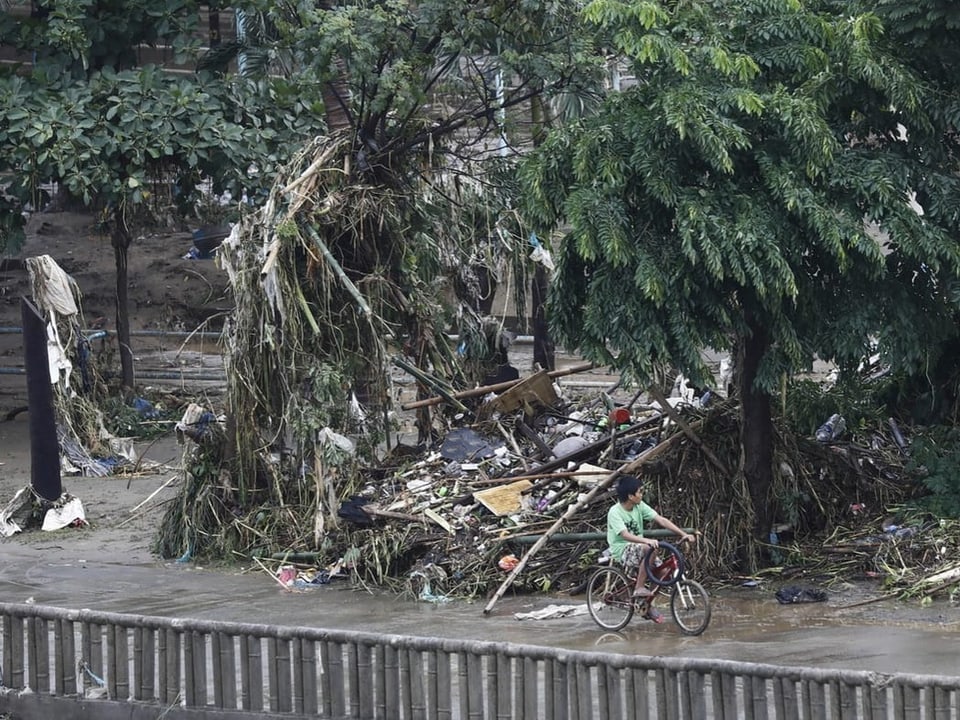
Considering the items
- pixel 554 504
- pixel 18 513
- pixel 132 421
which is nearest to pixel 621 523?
pixel 554 504

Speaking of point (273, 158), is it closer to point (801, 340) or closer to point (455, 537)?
point (455, 537)

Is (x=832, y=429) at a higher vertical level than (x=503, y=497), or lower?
higher

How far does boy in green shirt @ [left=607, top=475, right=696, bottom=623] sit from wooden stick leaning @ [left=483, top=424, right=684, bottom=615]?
108 cm

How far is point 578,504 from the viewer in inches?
507

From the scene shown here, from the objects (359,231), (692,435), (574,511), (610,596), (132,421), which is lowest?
(610,596)

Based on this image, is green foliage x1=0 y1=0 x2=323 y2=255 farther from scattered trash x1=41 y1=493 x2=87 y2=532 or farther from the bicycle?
the bicycle

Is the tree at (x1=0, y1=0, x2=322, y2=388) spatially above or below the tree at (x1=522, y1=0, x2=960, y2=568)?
above

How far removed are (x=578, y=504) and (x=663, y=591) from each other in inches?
64.1

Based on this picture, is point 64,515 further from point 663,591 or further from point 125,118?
point 663,591

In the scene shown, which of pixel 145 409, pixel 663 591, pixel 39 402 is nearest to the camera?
pixel 663 591

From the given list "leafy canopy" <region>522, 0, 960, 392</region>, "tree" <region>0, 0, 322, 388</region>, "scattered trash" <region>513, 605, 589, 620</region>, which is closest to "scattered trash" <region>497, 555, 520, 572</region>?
"scattered trash" <region>513, 605, 589, 620</region>

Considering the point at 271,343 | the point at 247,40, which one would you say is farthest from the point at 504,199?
the point at 247,40

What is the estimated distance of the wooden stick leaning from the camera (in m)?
12.4

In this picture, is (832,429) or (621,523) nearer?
(621,523)
